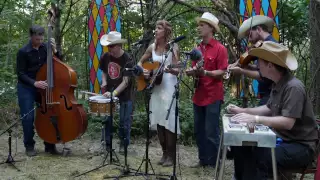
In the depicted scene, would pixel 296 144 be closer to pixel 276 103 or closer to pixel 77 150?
pixel 276 103

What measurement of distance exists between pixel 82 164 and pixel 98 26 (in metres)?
2.87

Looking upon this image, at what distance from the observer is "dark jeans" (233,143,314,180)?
330 centimetres

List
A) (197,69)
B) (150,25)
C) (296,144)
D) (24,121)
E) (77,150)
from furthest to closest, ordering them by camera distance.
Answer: (150,25)
(77,150)
(24,121)
(197,69)
(296,144)

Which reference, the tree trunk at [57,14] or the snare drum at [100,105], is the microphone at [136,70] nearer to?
the snare drum at [100,105]

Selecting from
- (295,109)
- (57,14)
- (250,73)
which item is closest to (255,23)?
(250,73)

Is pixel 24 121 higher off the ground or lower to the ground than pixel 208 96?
lower

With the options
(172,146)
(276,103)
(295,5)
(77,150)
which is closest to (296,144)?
(276,103)

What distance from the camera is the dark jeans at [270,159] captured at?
330 centimetres

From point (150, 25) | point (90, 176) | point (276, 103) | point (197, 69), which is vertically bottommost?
point (90, 176)

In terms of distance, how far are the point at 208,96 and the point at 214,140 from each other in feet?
1.77

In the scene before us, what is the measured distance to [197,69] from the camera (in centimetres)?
456

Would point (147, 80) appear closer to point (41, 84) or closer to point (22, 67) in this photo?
point (41, 84)

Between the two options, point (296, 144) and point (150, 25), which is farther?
point (150, 25)

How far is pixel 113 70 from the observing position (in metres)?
5.61
